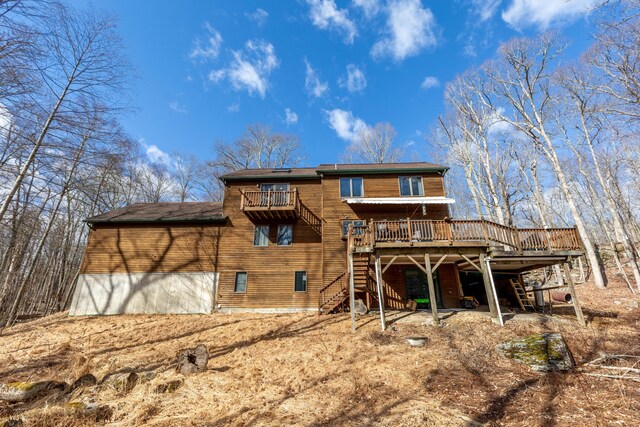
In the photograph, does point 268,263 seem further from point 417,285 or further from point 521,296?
point 521,296

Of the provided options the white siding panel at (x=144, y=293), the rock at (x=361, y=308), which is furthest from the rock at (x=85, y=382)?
the rock at (x=361, y=308)

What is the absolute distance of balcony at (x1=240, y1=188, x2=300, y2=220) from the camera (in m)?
14.9

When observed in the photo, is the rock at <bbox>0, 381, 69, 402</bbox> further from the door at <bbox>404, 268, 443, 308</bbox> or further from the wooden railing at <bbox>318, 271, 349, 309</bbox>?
the door at <bbox>404, 268, 443, 308</bbox>

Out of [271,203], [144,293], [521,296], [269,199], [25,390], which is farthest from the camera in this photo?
[271,203]

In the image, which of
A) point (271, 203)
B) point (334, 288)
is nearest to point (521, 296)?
point (334, 288)

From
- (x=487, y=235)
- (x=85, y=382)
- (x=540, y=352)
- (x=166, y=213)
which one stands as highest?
(x=166, y=213)

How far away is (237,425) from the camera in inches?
A: 187

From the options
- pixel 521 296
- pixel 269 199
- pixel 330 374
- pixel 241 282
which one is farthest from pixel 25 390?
pixel 521 296

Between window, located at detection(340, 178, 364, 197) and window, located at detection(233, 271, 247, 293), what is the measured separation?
7.62 metres

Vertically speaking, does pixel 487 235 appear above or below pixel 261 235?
below

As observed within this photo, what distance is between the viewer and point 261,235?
1603 cm

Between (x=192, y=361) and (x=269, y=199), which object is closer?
(x=192, y=361)

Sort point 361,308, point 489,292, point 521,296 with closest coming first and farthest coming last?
point 489,292 → point 361,308 → point 521,296

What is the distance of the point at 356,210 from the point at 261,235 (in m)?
5.95
